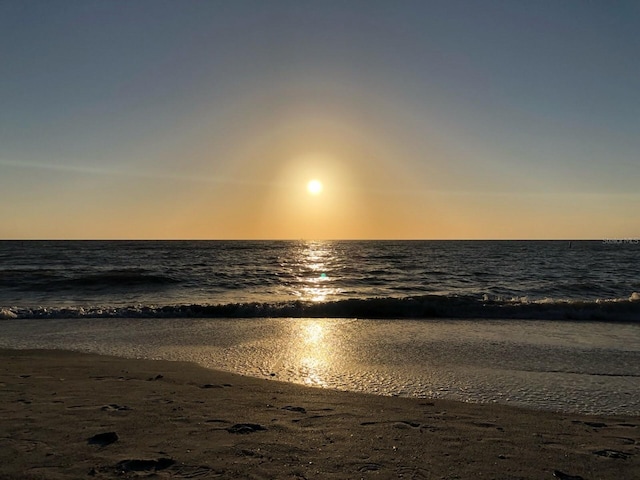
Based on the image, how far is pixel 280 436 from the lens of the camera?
201 inches

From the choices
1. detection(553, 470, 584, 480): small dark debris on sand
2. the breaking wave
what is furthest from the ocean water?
detection(553, 470, 584, 480): small dark debris on sand

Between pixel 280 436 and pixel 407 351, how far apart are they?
612cm

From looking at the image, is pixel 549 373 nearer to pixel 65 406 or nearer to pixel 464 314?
pixel 65 406

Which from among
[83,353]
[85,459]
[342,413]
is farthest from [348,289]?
[85,459]

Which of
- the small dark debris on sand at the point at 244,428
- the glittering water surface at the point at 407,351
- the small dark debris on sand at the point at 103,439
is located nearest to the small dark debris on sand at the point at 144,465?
the small dark debris on sand at the point at 103,439

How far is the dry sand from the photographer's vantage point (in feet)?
14.1

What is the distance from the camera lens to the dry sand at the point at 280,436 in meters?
4.30

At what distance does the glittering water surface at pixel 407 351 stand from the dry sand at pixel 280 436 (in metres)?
1.03

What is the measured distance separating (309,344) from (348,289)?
1821cm

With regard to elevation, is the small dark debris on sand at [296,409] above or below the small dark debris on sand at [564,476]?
below

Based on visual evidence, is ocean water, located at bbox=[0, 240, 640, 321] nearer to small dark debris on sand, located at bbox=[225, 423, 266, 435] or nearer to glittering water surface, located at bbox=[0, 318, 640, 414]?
glittering water surface, located at bbox=[0, 318, 640, 414]

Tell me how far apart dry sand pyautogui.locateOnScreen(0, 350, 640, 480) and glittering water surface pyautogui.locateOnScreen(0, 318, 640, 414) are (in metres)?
1.03

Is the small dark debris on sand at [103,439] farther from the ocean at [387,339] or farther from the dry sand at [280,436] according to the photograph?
the ocean at [387,339]

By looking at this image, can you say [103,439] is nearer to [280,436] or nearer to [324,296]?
[280,436]
